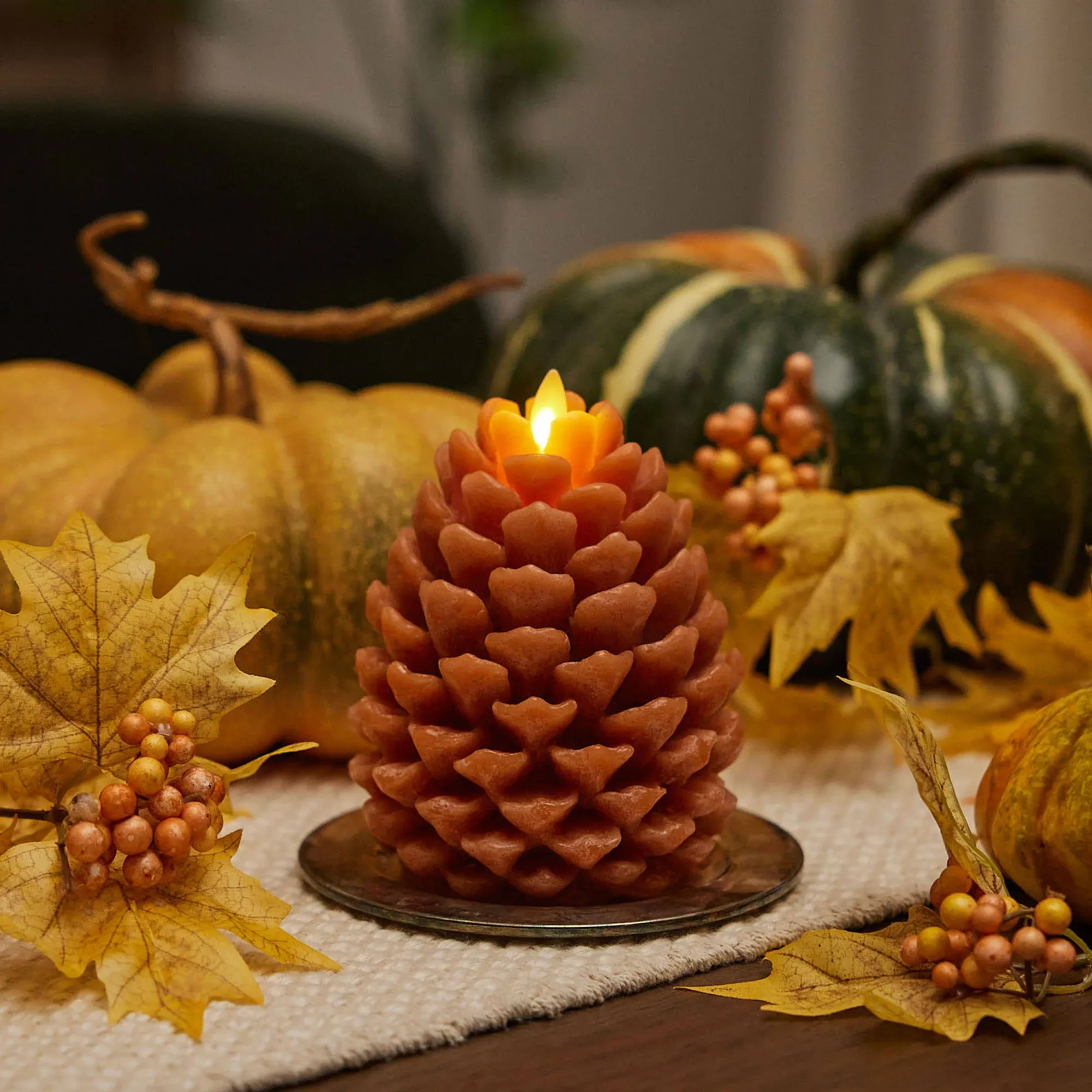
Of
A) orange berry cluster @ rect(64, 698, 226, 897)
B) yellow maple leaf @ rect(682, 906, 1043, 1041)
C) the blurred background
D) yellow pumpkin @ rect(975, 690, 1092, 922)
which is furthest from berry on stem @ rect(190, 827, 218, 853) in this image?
the blurred background

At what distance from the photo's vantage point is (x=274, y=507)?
0.63m

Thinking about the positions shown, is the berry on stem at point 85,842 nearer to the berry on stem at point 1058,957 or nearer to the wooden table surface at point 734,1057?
the wooden table surface at point 734,1057

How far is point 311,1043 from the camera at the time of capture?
14.2 inches

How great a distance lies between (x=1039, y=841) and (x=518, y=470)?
0.67 feet

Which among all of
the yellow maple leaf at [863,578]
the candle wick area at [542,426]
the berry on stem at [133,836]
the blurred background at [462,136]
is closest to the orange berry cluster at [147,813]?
the berry on stem at [133,836]

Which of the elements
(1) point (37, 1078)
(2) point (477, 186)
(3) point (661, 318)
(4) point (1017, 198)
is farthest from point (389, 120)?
(1) point (37, 1078)

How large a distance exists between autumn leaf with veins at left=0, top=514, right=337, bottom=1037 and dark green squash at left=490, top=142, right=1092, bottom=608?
399 mm

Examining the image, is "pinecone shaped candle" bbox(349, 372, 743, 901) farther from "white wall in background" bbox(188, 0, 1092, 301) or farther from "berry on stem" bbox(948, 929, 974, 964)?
"white wall in background" bbox(188, 0, 1092, 301)

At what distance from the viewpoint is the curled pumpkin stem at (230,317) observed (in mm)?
675

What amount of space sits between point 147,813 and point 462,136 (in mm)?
2046

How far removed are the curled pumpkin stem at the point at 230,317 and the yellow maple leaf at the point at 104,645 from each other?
26cm

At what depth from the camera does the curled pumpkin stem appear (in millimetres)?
675

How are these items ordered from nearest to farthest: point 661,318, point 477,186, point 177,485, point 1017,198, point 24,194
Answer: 1. point 177,485
2. point 661,318
3. point 24,194
4. point 1017,198
5. point 477,186

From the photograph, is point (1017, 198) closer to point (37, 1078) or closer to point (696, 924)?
point (696, 924)
